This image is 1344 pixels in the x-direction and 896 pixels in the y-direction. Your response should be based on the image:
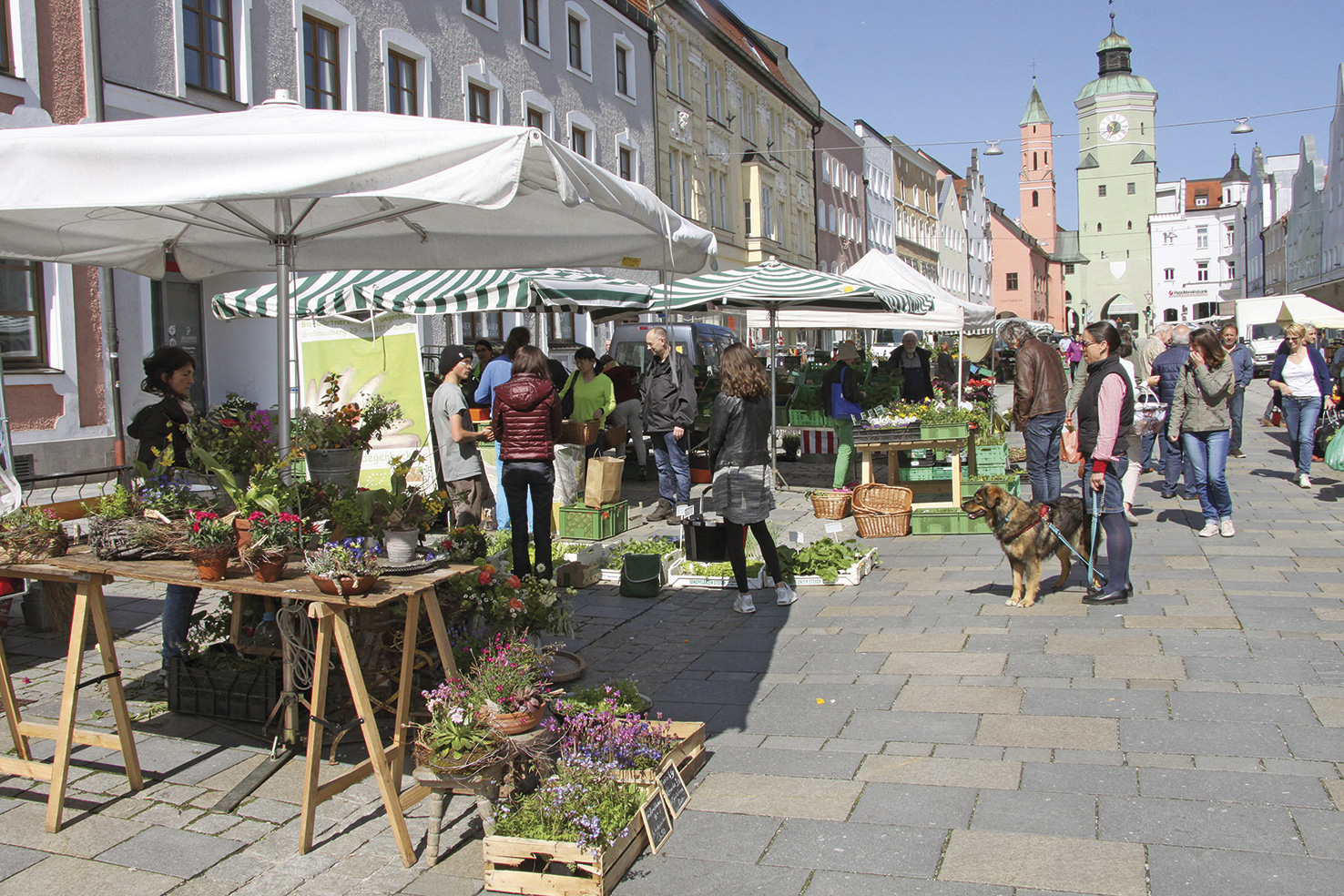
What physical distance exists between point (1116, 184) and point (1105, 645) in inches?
4149

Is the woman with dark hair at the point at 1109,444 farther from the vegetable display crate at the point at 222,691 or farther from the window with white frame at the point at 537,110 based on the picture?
the window with white frame at the point at 537,110

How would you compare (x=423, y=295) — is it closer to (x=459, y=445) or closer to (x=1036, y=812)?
(x=459, y=445)

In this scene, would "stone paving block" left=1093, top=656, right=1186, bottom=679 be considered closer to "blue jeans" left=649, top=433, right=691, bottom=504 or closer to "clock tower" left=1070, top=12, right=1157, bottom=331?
"blue jeans" left=649, top=433, right=691, bottom=504

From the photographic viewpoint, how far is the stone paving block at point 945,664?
5645 millimetres

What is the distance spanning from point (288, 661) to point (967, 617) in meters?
4.13

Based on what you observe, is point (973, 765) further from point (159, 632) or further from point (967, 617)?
point (159, 632)

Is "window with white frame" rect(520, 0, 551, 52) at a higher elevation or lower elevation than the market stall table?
higher

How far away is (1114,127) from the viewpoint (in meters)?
96.7

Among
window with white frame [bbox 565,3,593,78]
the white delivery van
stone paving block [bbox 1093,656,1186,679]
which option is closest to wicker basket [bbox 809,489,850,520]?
stone paving block [bbox 1093,656,1186,679]

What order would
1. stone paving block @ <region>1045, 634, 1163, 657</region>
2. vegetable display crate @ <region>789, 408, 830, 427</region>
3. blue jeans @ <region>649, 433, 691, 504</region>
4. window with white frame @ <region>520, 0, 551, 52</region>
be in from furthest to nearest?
window with white frame @ <region>520, 0, 551, 52</region>, vegetable display crate @ <region>789, 408, 830, 427</region>, blue jeans @ <region>649, 433, 691, 504</region>, stone paving block @ <region>1045, 634, 1163, 657</region>

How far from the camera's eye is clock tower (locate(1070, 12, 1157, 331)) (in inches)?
3782

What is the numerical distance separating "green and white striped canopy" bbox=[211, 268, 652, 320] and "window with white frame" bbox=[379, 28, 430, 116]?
717cm

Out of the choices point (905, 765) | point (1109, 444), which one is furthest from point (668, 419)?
point (905, 765)

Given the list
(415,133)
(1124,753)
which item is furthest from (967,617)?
(415,133)
